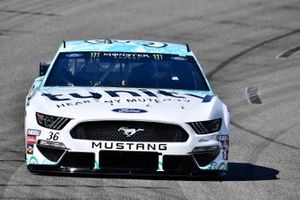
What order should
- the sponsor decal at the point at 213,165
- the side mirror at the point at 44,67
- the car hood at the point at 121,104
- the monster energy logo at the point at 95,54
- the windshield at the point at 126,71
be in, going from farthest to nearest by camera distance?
the side mirror at the point at 44,67 < the monster energy logo at the point at 95,54 < the windshield at the point at 126,71 < the sponsor decal at the point at 213,165 < the car hood at the point at 121,104

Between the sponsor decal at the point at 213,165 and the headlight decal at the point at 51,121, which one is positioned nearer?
the headlight decal at the point at 51,121

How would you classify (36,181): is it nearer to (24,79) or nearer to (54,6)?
(24,79)

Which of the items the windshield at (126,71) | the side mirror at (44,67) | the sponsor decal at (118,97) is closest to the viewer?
the sponsor decal at (118,97)

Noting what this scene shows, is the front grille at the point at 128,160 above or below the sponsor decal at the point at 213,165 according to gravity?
above

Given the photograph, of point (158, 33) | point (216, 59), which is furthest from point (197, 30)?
point (216, 59)

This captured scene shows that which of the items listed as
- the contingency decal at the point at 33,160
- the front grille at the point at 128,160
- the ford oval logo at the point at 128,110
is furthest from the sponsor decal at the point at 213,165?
the contingency decal at the point at 33,160

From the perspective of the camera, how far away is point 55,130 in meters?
10.8

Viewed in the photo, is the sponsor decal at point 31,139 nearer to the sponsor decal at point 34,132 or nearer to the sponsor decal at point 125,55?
the sponsor decal at point 34,132

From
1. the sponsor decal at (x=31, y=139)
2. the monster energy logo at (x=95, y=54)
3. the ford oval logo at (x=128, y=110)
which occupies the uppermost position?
the ford oval logo at (x=128, y=110)

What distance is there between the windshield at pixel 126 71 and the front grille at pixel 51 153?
1.32 metres

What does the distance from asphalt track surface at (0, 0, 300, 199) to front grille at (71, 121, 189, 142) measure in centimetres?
44

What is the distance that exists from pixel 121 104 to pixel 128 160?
2.10 feet

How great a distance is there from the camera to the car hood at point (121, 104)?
10.8 m

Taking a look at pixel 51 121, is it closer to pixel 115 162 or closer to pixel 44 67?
pixel 115 162
